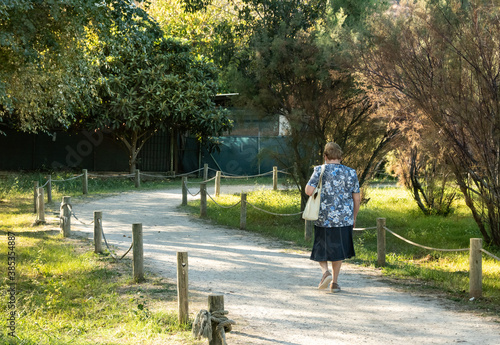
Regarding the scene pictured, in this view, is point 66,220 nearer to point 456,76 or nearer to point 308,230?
point 308,230

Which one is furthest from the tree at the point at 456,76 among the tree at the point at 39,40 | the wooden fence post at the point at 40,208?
the wooden fence post at the point at 40,208

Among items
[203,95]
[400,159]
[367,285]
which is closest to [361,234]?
[400,159]

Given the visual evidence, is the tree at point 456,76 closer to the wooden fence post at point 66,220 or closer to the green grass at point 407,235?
the green grass at point 407,235

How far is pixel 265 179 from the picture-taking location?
2730 centimetres

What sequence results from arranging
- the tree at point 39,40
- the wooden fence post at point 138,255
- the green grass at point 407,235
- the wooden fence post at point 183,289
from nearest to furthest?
the wooden fence post at point 183,289, the wooden fence post at point 138,255, the green grass at point 407,235, the tree at point 39,40

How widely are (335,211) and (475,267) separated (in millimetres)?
1828

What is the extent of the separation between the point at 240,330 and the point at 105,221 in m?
8.77

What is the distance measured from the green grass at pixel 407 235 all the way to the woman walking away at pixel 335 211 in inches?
59.3

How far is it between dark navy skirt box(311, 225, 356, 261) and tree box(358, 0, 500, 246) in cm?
332

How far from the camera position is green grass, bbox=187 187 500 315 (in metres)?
8.34

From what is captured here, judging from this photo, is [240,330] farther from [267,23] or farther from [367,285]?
[267,23]

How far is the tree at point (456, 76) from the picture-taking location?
9.49 metres

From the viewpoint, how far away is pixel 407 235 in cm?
1270

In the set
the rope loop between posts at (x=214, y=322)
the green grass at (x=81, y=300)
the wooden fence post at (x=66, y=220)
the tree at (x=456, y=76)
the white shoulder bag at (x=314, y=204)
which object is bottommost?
the green grass at (x=81, y=300)
